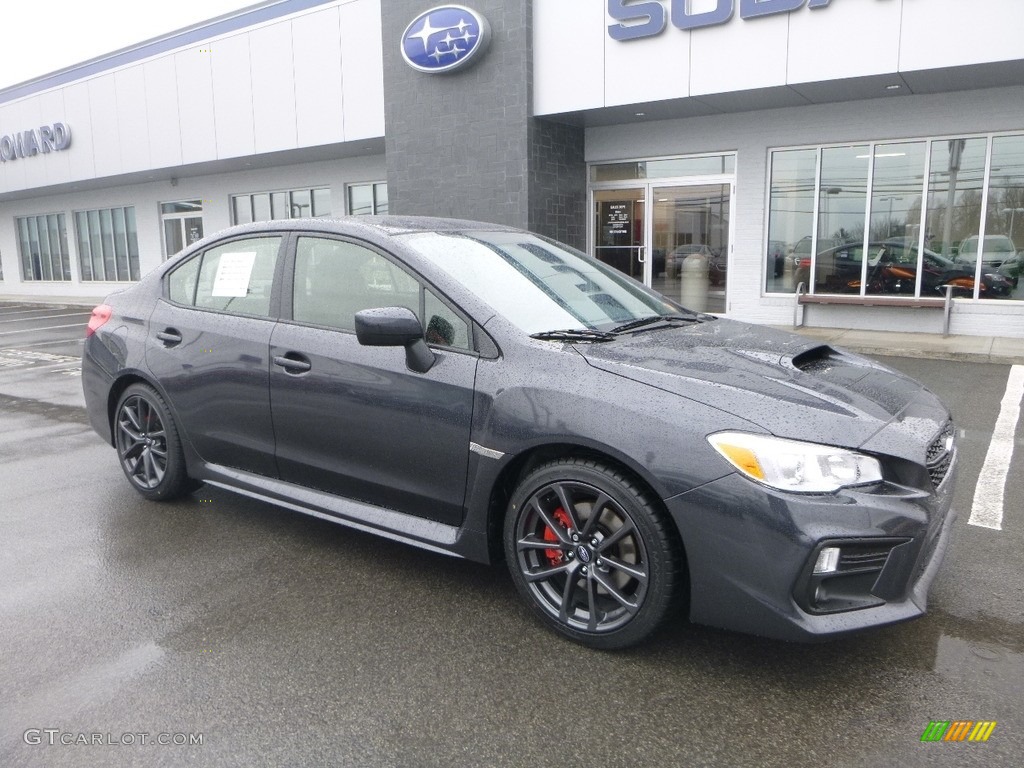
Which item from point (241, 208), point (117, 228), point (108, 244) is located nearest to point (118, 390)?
point (241, 208)

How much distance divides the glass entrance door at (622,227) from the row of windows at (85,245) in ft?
49.4

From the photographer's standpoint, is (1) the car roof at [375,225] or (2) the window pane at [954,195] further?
(2) the window pane at [954,195]

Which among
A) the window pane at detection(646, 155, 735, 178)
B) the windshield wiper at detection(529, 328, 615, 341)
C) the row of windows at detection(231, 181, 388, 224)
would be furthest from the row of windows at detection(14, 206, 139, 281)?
the windshield wiper at detection(529, 328, 615, 341)

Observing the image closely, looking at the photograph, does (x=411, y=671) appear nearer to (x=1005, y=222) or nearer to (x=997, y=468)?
(x=997, y=468)

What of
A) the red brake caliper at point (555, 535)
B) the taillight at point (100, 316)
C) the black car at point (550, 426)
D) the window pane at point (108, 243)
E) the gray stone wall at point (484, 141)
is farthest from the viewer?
the window pane at point (108, 243)

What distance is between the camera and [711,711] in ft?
8.50

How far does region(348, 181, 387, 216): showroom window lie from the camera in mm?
17594

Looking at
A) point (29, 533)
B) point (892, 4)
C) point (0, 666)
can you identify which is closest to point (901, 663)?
point (0, 666)

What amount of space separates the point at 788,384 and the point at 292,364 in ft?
7.09

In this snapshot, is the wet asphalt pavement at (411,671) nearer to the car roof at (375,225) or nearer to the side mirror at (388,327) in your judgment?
the side mirror at (388,327)

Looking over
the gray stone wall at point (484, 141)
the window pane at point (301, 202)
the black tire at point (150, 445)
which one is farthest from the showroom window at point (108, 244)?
the black tire at point (150, 445)

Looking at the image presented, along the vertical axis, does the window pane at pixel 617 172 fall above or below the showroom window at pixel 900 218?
above

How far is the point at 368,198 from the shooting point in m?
17.8

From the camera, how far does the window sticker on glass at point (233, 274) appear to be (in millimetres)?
4102
